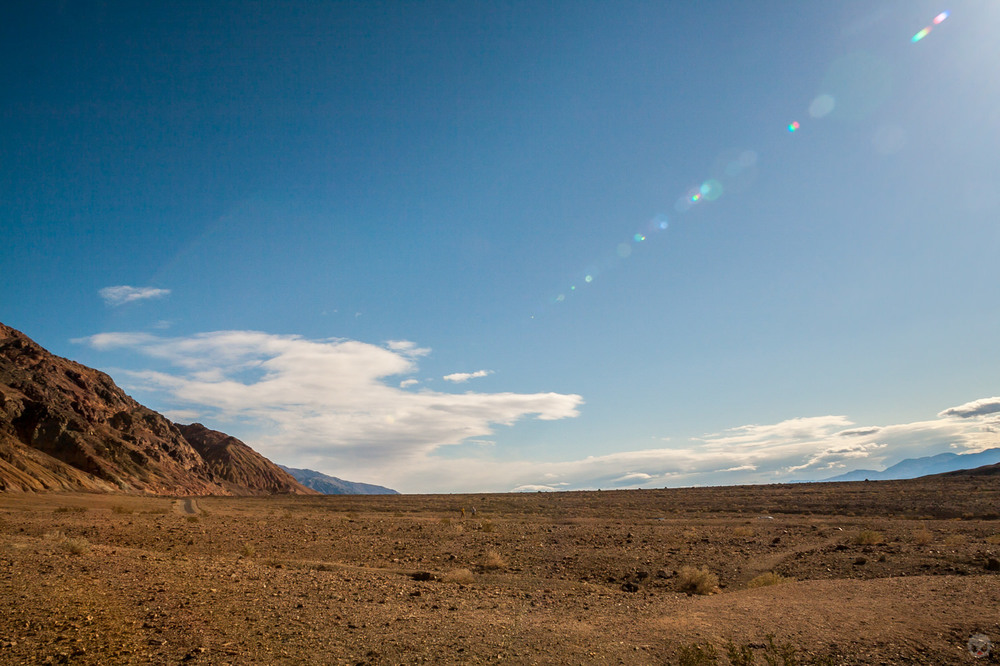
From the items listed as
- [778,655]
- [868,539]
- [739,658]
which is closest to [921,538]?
Result: [868,539]

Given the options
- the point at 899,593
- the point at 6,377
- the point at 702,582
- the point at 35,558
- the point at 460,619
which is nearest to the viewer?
the point at 460,619

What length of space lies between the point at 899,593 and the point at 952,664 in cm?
521

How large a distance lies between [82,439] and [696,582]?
313ft

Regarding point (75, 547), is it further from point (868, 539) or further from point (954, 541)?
point (954, 541)

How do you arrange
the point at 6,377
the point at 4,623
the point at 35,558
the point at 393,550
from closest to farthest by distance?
the point at 4,623, the point at 35,558, the point at 393,550, the point at 6,377

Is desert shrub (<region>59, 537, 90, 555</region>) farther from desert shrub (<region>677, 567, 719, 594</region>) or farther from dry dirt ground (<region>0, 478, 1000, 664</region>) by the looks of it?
desert shrub (<region>677, 567, 719, 594</region>)

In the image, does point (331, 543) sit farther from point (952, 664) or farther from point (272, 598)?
point (952, 664)

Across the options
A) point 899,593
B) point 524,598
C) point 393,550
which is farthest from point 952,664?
point 393,550

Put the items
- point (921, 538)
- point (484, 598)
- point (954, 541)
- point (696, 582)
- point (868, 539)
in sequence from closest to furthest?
1. point (484, 598)
2. point (696, 582)
3. point (954, 541)
4. point (921, 538)
5. point (868, 539)

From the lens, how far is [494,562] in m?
17.6

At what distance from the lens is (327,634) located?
868cm

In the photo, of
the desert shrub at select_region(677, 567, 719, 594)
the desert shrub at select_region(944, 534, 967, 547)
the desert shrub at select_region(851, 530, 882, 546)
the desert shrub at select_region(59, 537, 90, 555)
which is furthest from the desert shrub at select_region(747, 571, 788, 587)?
the desert shrub at select_region(59, 537, 90, 555)

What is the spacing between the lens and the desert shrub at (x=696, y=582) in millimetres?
14609

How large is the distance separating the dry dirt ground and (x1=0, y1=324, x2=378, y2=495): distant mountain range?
55.2 m
